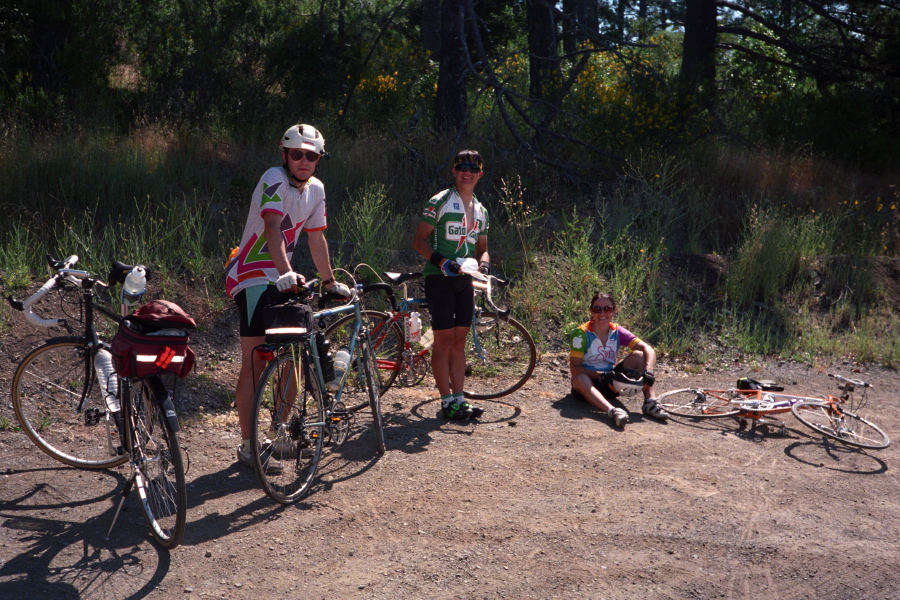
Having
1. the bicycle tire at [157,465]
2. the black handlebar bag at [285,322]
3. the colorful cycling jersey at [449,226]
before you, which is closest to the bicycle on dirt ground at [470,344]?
the colorful cycling jersey at [449,226]

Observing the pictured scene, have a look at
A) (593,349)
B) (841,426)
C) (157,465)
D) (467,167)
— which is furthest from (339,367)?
(841,426)

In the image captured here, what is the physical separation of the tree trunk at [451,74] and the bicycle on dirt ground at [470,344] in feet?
16.6

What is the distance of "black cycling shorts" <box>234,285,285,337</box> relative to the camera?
4.64 m

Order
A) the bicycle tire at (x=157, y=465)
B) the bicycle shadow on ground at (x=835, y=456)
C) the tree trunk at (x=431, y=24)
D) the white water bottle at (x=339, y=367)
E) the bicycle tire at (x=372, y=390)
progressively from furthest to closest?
the tree trunk at (x=431, y=24), the bicycle shadow on ground at (x=835, y=456), the bicycle tire at (x=372, y=390), the white water bottle at (x=339, y=367), the bicycle tire at (x=157, y=465)

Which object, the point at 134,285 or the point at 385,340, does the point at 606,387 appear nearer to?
the point at 385,340

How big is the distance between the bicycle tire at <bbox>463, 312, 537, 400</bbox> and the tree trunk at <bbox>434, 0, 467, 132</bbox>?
198 inches

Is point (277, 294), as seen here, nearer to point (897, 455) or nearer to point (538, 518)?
point (538, 518)

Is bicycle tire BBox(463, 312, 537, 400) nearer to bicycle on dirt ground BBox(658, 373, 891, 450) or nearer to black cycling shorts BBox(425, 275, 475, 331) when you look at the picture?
black cycling shorts BBox(425, 275, 475, 331)

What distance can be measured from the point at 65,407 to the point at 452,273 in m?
2.82

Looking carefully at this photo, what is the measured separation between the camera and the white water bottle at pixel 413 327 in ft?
20.4

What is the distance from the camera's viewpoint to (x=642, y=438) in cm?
599

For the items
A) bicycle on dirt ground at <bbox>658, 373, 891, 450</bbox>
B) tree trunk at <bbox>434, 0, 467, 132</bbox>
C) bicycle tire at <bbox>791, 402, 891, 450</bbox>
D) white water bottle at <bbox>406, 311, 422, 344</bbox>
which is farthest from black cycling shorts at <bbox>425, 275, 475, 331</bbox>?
tree trunk at <bbox>434, 0, 467, 132</bbox>

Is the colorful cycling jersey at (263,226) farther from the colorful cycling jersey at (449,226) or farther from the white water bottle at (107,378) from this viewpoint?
the colorful cycling jersey at (449,226)

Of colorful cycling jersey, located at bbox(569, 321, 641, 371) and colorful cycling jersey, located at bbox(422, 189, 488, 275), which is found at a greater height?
colorful cycling jersey, located at bbox(422, 189, 488, 275)
